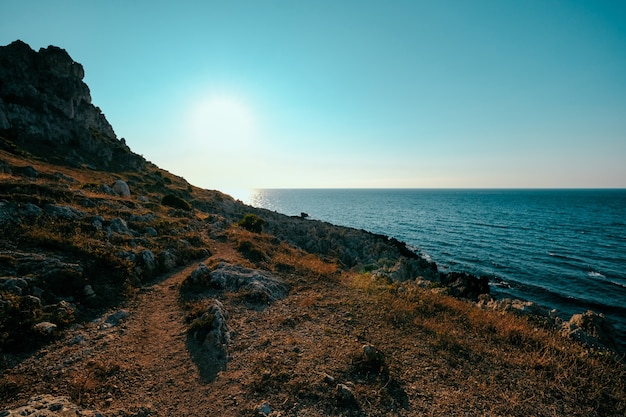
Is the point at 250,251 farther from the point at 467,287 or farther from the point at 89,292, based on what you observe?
the point at 467,287

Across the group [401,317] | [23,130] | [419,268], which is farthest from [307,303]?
[23,130]

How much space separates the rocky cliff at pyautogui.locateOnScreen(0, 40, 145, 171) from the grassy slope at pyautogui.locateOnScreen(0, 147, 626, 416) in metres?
39.2

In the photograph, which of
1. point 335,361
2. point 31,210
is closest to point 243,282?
point 335,361

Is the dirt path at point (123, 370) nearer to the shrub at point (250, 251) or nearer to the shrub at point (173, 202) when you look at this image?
the shrub at point (250, 251)

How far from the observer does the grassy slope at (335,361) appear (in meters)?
8.07

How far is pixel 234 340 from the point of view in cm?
1138

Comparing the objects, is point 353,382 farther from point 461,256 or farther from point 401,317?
point 461,256

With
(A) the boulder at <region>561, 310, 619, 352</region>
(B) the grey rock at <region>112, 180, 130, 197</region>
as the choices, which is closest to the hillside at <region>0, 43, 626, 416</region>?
(A) the boulder at <region>561, 310, 619, 352</region>

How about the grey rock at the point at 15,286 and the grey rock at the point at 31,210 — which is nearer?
the grey rock at the point at 15,286

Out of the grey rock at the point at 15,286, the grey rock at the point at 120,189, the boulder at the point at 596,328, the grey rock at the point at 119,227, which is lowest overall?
the boulder at the point at 596,328

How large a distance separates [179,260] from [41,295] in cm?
835

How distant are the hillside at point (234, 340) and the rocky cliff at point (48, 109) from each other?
36018mm

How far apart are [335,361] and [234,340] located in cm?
436

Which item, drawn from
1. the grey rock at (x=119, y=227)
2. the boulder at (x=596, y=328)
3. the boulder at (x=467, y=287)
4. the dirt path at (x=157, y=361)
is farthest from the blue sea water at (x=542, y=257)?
the grey rock at (x=119, y=227)
